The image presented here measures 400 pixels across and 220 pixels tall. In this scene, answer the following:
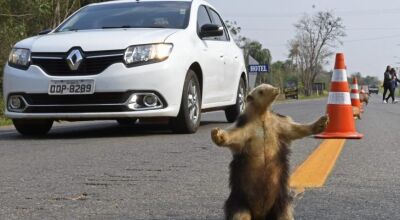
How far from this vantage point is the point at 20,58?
23.2ft

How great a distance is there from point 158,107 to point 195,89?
0.83 metres

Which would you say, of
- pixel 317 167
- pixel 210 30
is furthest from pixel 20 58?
pixel 317 167

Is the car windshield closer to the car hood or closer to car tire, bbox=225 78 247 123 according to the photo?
the car hood

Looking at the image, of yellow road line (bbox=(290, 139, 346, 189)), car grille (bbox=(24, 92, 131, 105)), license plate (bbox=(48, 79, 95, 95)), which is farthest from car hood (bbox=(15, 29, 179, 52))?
yellow road line (bbox=(290, 139, 346, 189))

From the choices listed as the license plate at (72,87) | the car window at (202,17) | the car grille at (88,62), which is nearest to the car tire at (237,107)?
the car window at (202,17)

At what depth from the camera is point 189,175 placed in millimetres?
4383

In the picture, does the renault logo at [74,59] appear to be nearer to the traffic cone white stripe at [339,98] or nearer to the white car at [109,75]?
the white car at [109,75]

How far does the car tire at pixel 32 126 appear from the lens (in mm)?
7387

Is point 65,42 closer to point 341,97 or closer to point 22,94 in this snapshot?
point 22,94

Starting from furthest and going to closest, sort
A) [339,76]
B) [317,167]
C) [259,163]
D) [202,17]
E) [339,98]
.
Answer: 1. [202,17]
2. [339,76]
3. [339,98]
4. [317,167]
5. [259,163]

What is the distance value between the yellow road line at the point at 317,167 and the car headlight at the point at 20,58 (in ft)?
10.8

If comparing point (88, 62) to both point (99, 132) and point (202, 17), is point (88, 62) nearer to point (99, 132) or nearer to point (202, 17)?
point (99, 132)

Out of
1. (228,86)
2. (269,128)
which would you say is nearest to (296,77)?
(228,86)

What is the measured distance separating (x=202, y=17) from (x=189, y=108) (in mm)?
1584
